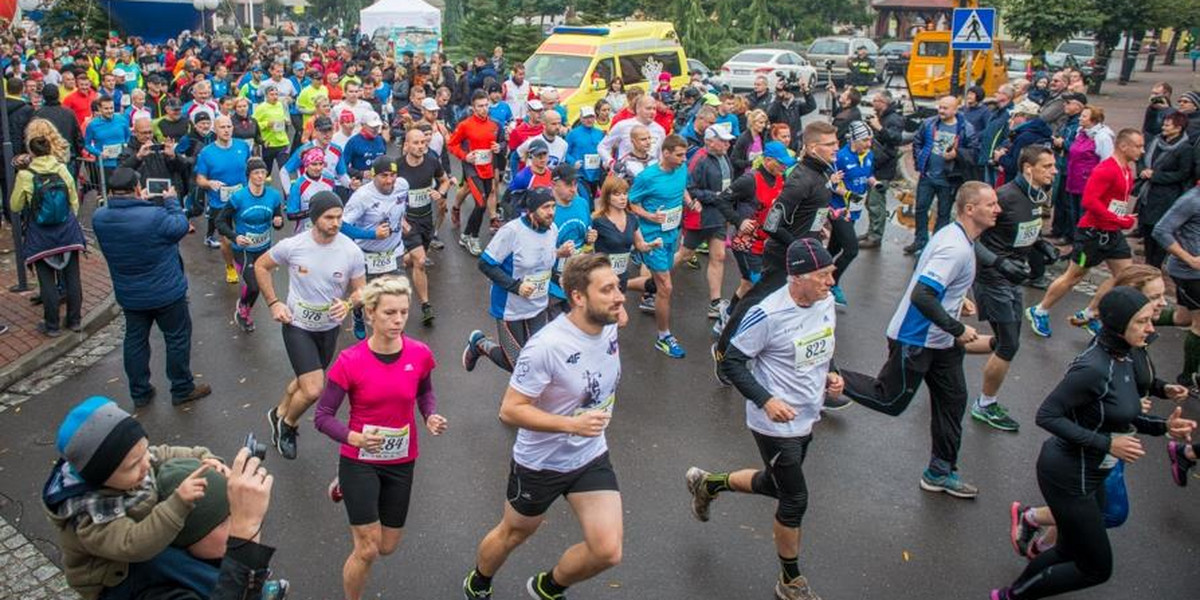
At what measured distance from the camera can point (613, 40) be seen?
19.8 m

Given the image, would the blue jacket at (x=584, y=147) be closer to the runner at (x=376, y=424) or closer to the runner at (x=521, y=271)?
the runner at (x=521, y=271)

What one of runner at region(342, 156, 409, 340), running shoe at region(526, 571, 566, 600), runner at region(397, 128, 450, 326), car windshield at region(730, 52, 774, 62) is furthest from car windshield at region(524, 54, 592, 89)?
running shoe at region(526, 571, 566, 600)

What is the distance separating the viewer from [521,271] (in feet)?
23.4

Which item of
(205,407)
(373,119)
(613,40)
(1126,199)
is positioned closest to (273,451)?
(205,407)

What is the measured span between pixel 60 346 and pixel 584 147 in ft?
20.9

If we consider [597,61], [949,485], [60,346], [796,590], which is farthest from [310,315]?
[597,61]

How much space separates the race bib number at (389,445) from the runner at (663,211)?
14.4 feet

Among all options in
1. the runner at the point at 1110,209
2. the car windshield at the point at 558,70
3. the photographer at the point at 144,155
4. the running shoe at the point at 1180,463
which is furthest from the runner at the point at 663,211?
the car windshield at the point at 558,70

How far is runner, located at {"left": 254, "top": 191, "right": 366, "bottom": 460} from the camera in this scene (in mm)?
6660

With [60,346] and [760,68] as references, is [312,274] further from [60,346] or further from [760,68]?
[760,68]

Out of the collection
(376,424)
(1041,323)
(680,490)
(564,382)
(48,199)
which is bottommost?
(680,490)

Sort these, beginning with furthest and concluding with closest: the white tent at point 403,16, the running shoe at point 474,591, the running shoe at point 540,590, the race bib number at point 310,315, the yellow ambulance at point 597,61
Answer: the white tent at point 403,16
the yellow ambulance at point 597,61
the race bib number at point 310,315
the running shoe at point 474,591
the running shoe at point 540,590

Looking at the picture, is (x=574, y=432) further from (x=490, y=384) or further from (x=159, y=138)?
(x=159, y=138)

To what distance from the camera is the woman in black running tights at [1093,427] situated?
15.2 ft
